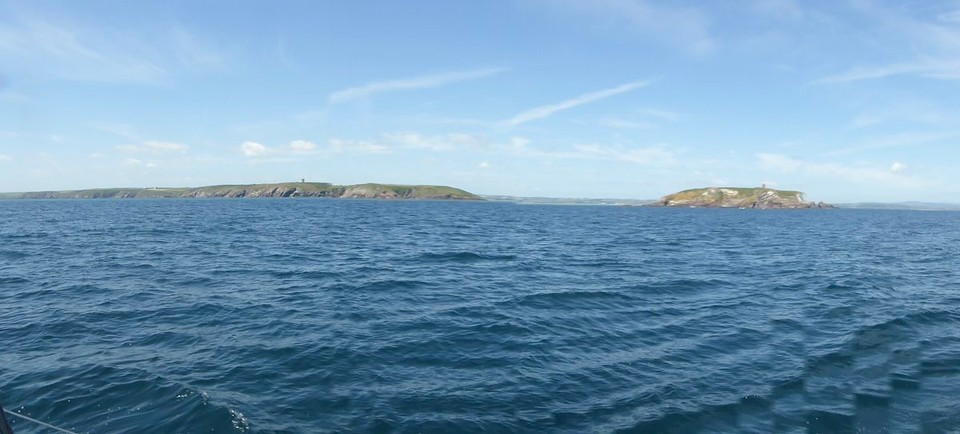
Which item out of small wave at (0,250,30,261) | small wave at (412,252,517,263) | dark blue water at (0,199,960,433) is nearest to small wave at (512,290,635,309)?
dark blue water at (0,199,960,433)

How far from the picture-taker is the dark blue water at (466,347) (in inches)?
499

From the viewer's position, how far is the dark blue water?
12672mm

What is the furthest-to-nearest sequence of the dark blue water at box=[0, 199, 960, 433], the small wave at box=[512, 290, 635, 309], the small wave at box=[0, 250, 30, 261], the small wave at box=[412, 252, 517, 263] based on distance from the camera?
the small wave at box=[412, 252, 517, 263] → the small wave at box=[0, 250, 30, 261] → the small wave at box=[512, 290, 635, 309] → the dark blue water at box=[0, 199, 960, 433]

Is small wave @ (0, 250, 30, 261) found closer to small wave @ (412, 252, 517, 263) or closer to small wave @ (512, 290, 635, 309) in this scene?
small wave @ (412, 252, 517, 263)

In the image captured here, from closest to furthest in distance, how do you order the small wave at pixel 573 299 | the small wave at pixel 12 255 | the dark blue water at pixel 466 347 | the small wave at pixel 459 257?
the dark blue water at pixel 466 347 < the small wave at pixel 573 299 < the small wave at pixel 12 255 < the small wave at pixel 459 257

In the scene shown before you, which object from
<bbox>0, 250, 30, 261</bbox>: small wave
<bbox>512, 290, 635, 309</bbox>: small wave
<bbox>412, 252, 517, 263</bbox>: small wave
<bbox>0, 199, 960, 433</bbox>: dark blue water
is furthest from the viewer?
<bbox>412, 252, 517, 263</bbox>: small wave

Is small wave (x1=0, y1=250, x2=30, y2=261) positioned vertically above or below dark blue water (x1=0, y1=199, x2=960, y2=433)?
above

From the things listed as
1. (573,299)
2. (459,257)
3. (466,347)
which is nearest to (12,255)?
(459,257)

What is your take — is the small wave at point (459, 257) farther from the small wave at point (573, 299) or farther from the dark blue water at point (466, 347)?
the small wave at point (573, 299)

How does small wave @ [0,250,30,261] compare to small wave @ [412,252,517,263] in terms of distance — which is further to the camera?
small wave @ [412,252,517,263]

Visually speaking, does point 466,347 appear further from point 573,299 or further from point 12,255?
point 12,255

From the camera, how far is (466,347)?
58.8 feet

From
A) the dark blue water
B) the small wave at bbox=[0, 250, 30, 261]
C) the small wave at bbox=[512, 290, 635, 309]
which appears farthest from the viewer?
the small wave at bbox=[0, 250, 30, 261]

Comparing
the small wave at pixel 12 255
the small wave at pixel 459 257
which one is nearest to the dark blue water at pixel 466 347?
the small wave at pixel 12 255
